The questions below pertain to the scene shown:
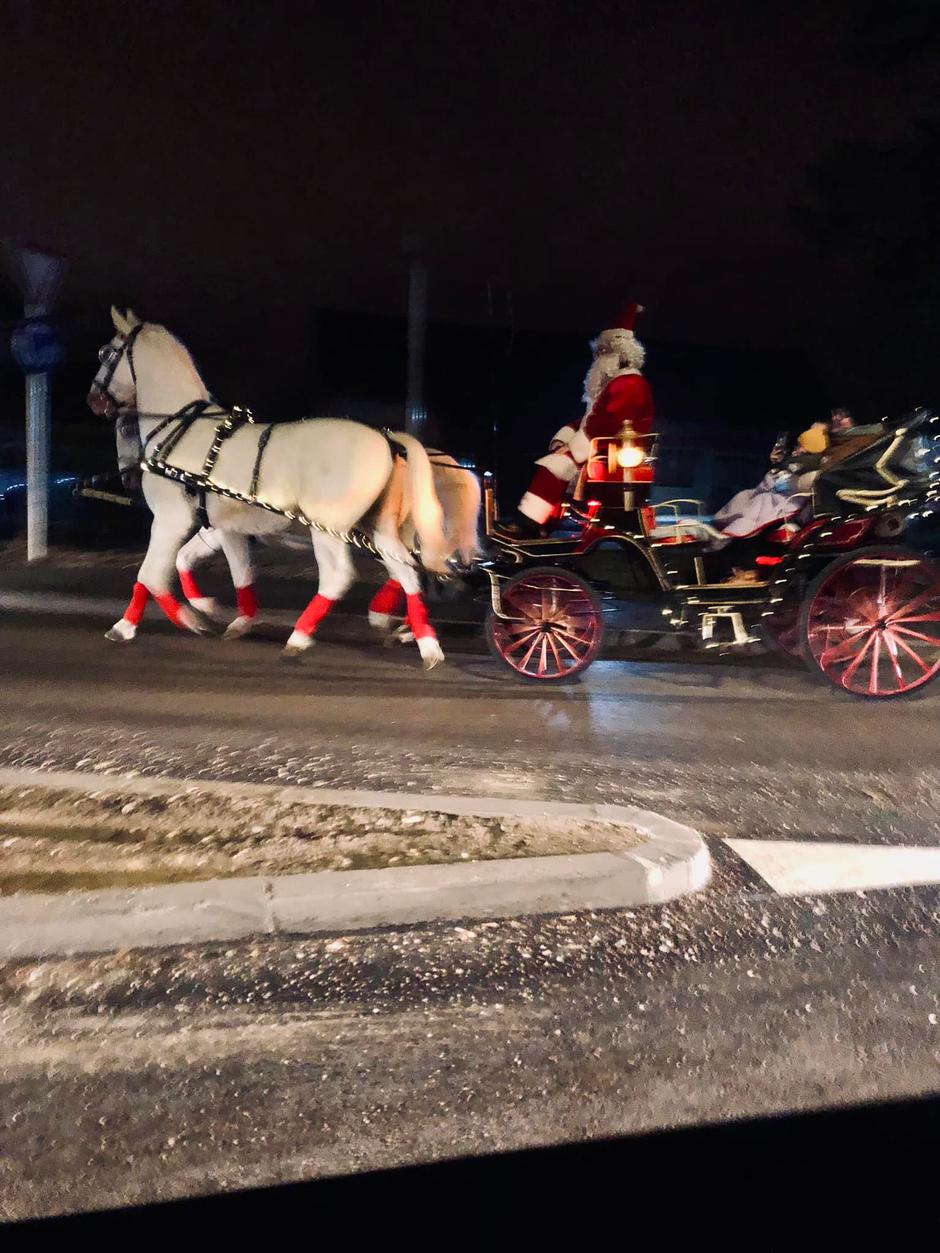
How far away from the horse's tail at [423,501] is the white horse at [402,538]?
220mm

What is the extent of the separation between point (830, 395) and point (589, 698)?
59.1 feet

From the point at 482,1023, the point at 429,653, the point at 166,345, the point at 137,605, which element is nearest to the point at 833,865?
the point at 482,1023

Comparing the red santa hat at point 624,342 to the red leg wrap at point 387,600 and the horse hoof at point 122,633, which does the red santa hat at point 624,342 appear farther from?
the horse hoof at point 122,633

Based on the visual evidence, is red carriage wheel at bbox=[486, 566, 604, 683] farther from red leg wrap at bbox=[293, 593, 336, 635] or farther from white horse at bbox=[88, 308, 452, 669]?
red leg wrap at bbox=[293, 593, 336, 635]

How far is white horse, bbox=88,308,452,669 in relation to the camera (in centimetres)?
669

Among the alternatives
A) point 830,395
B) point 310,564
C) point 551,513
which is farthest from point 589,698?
point 830,395

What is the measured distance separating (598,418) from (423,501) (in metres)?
1.31

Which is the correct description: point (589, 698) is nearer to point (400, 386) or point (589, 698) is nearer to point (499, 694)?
point (499, 694)

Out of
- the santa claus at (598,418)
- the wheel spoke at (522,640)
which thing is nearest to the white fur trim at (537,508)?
the santa claus at (598,418)

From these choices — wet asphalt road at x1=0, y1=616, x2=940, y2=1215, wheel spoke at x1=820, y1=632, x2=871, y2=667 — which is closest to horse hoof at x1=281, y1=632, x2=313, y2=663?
wet asphalt road at x1=0, y1=616, x2=940, y2=1215

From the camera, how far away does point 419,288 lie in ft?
39.1

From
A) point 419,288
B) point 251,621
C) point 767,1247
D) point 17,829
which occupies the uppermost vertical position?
point 419,288

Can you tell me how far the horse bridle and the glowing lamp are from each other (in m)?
3.62

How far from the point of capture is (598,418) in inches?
245
